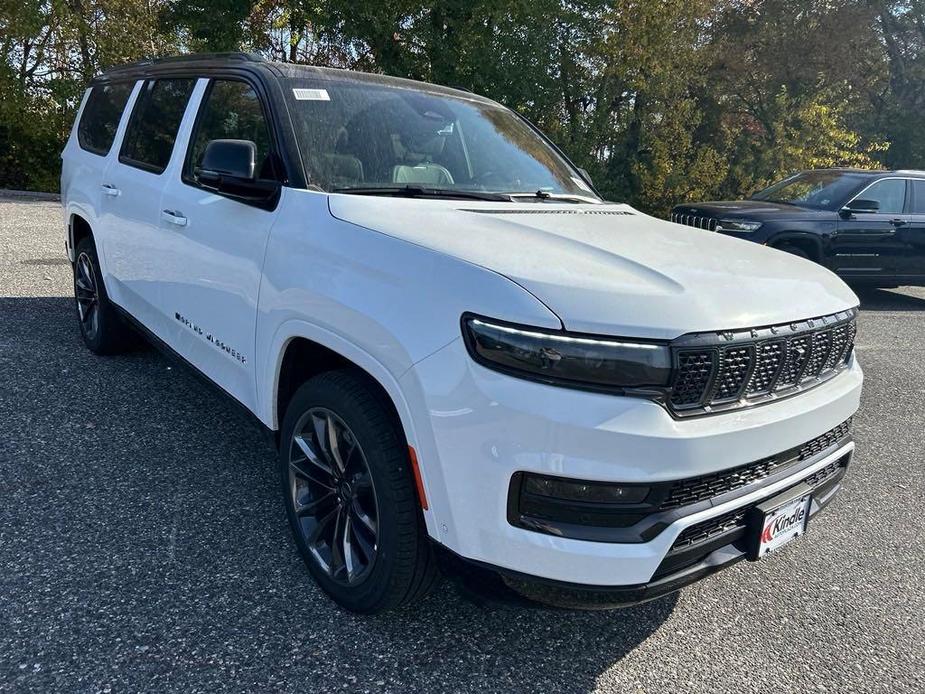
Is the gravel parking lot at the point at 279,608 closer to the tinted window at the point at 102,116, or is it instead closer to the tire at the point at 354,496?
the tire at the point at 354,496

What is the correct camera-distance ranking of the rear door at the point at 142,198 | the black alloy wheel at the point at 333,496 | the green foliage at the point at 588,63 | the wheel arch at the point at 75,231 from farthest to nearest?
the green foliage at the point at 588,63 < the wheel arch at the point at 75,231 < the rear door at the point at 142,198 < the black alloy wheel at the point at 333,496

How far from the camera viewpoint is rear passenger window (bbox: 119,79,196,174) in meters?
3.69

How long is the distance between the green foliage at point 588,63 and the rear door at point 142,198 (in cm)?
1169

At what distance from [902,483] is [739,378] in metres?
2.57

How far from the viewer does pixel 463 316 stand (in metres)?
1.93

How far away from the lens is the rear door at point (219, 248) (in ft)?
9.24

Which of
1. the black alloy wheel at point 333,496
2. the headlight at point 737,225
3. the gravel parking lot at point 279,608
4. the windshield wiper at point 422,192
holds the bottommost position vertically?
the gravel parking lot at point 279,608

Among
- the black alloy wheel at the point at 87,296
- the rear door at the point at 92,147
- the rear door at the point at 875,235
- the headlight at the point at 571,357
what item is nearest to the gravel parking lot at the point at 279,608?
the headlight at the point at 571,357

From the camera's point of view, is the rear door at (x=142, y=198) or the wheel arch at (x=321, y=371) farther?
the rear door at (x=142, y=198)

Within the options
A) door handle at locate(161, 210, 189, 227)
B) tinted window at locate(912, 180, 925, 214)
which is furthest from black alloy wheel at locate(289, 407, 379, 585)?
tinted window at locate(912, 180, 925, 214)

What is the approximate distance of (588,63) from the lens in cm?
1505

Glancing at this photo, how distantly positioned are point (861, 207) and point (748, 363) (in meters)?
8.09

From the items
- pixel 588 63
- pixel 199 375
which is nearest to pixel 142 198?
pixel 199 375

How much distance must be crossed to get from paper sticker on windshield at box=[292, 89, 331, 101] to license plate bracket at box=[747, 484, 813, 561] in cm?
231
